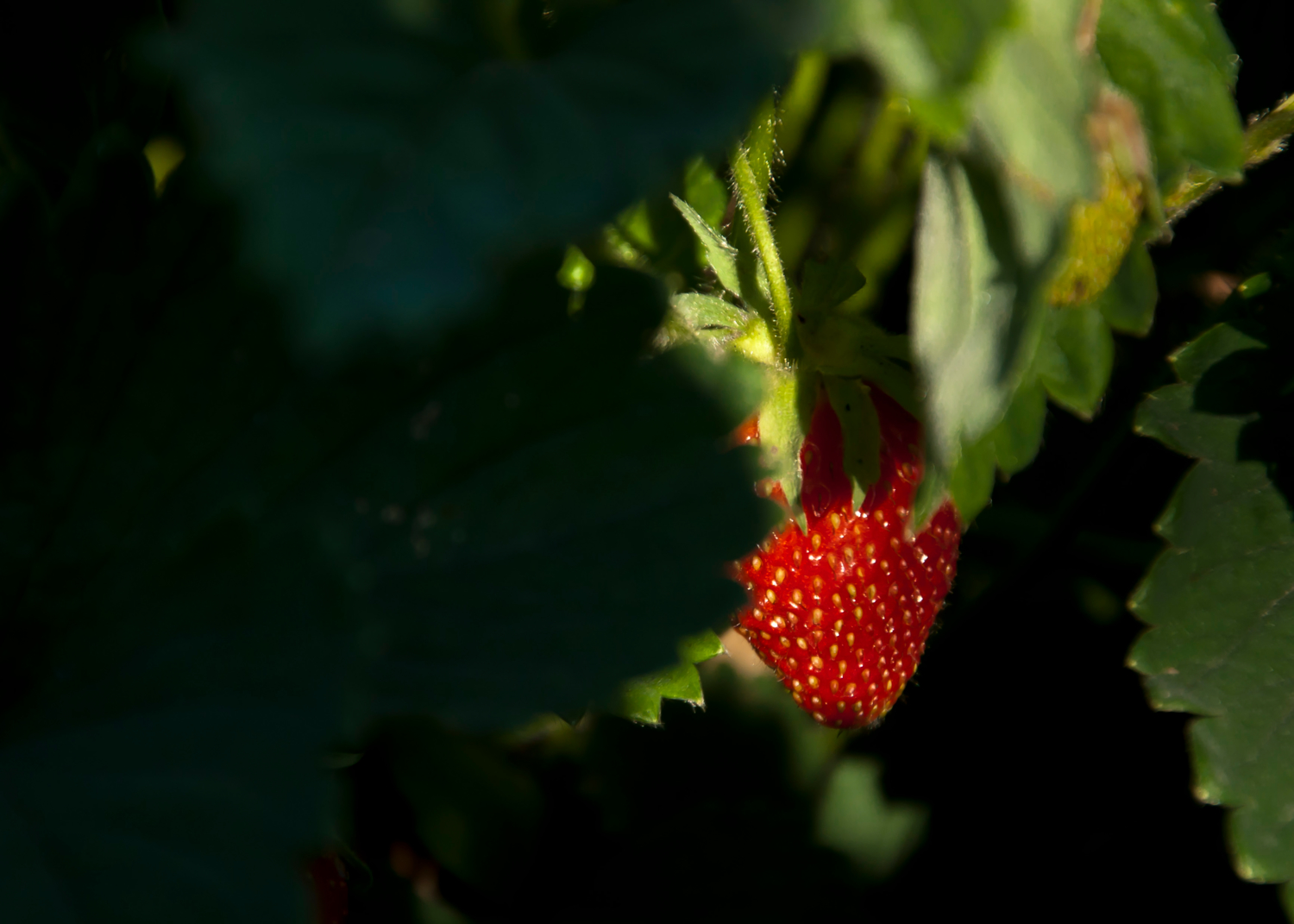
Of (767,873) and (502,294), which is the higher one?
(502,294)

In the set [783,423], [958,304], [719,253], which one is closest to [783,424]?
[783,423]

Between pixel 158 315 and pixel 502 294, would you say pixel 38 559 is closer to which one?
pixel 158 315

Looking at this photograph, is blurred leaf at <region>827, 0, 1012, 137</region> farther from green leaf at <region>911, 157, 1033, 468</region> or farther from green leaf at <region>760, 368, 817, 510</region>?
green leaf at <region>760, 368, 817, 510</region>

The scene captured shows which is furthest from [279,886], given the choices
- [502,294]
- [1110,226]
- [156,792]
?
[1110,226]

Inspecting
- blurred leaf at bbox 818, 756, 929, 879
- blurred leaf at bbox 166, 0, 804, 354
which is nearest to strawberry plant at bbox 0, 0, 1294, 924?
blurred leaf at bbox 166, 0, 804, 354

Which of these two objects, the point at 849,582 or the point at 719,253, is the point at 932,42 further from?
the point at 849,582

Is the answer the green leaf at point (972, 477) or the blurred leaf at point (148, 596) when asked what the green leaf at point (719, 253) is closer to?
the green leaf at point (972, 477)

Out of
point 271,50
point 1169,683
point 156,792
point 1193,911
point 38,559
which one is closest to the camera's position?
point 271,50
